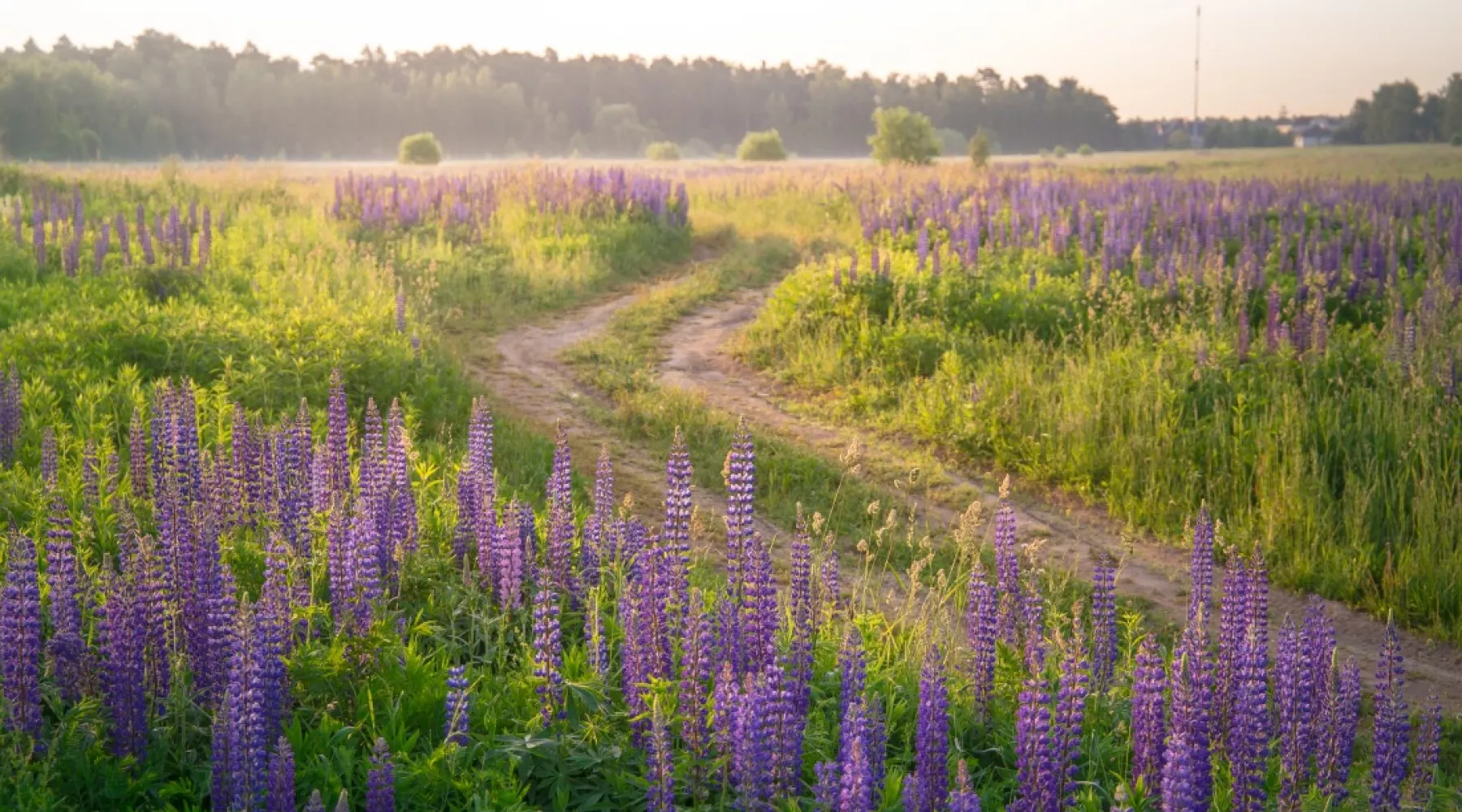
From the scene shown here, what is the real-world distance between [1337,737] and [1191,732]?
0.77 m

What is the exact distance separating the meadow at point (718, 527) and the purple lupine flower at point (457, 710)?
0.11 feet

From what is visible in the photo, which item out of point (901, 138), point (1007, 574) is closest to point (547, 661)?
point (1007, 574)

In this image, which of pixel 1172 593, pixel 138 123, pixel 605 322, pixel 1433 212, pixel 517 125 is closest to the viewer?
pixel 1172 593

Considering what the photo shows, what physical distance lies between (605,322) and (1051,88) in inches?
4102

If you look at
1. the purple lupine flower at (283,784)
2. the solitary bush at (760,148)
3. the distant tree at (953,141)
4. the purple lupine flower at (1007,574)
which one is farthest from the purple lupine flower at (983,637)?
the distant tree at (953,141)

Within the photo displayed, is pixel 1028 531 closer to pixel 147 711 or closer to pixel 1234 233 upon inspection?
pixel 147 711

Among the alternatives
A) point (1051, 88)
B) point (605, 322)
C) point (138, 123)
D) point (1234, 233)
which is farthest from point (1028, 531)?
point (1051, 88)

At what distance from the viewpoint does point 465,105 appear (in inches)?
→ 3713

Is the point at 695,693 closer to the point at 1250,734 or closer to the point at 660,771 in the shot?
the point at 660,771

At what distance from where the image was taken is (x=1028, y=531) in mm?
8234

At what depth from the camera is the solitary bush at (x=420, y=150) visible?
2186 inches

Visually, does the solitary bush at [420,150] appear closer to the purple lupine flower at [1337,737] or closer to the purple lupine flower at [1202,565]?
the purple lupine flower at [1202,565]

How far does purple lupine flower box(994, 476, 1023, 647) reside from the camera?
538 cm

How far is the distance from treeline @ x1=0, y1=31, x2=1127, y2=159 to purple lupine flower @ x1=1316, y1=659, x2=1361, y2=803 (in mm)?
63052
